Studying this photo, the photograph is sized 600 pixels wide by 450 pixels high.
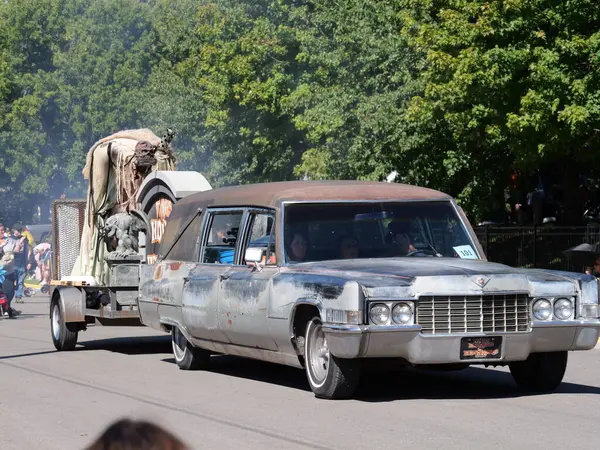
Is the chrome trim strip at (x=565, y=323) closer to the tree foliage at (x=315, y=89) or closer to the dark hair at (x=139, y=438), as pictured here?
the dark hair at (x=139, y=438)

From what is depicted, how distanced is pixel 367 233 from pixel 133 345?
678cm

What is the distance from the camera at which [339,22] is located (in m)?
34.6

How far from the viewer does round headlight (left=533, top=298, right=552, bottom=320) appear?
999cm

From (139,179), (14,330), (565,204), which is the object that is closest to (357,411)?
(139,179)

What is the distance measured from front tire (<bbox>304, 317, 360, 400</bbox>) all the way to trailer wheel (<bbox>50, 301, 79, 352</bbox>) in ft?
20.5

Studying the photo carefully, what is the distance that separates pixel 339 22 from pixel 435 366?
25.6 m

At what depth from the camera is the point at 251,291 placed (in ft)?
36.3

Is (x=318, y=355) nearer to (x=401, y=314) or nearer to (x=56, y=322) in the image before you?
(x=401, y=314)

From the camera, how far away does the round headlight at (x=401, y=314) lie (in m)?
9.56

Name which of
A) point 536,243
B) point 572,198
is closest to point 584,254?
point 536,243

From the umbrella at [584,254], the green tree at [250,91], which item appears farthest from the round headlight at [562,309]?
the green tree at [250,91]

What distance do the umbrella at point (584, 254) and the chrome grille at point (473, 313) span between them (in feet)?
44.8

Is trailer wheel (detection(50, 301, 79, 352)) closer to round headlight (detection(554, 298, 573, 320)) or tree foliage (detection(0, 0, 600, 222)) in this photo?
round headlight (detection(554, 298, 573, 320))

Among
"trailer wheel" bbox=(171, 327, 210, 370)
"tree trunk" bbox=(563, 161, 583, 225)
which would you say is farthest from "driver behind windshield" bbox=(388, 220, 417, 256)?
"tree trunk" bbox=(563, 161, 583, 225)
